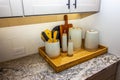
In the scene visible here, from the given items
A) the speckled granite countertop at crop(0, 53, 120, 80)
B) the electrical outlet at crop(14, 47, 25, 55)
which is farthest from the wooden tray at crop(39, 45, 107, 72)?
the electrical outlet at crop(14, 47, 25, 55)

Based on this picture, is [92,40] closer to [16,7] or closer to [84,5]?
[84,5]

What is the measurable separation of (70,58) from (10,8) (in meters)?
0.66

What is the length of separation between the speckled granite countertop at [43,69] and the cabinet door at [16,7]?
481mm

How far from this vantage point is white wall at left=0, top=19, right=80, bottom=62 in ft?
3.39

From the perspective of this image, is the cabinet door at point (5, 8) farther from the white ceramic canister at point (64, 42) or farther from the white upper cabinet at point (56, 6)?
the white ceramic canister at point (64, 42)

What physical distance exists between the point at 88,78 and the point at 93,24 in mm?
670

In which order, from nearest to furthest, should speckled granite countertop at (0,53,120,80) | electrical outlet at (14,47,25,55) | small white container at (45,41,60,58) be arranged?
1. speckled granite countertop at (0,53,120,80)
2. small white container at (45,41,60,58)
3. electrical outlet at (14,47,25,55)

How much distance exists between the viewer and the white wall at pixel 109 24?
3.44 feet

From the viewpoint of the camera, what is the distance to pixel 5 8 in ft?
2.27

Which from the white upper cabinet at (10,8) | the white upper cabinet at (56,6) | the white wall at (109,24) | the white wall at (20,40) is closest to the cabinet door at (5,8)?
the white upper cabinet at (10,8)

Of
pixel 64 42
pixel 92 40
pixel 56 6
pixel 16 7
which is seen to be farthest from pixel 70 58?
pixel 16 7

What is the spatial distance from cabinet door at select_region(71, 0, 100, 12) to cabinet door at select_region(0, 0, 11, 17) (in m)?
0.50

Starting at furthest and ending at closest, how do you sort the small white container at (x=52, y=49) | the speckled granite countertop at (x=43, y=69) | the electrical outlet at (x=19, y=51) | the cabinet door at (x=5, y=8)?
the electrical outlet at (x=19, y=51), the small white container at (x=52, y=49), the speckled granite countertop at (x=43, y=69), the cabinet door at (x=5, y=8)

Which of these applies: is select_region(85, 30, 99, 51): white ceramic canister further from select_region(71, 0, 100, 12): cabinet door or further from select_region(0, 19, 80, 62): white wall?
select_region(0, 19, 80, 62): white wall
